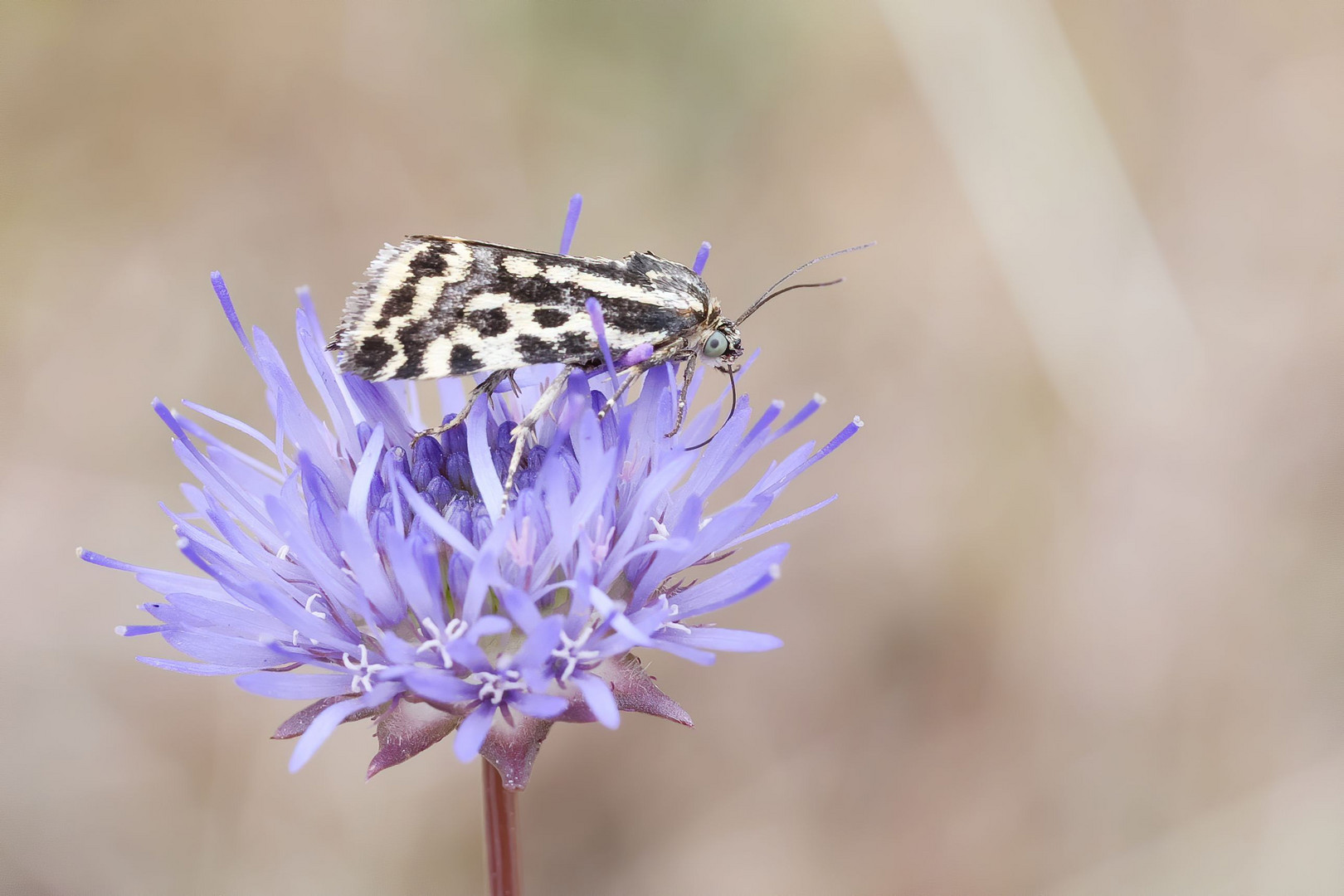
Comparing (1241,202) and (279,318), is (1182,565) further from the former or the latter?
(279,318)

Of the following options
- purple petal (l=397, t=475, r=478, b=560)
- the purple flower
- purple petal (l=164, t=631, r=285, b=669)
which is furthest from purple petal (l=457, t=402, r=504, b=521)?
purple petal (l=164, t=631, r=285, b=669)

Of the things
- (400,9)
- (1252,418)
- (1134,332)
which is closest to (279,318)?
(400,9)

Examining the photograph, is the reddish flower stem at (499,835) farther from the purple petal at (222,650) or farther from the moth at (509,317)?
the moth at (509,317)

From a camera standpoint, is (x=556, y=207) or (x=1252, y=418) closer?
(x=1252, y=418)

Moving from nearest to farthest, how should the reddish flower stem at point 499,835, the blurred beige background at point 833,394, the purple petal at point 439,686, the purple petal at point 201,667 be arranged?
the purple petal at point 439,686 < the purple petal at point 201,667 < the reddish flower stem at point 499,835 < the blurred beige background at point 833,394

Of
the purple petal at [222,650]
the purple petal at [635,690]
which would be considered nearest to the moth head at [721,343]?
the purple petal at [635,690]

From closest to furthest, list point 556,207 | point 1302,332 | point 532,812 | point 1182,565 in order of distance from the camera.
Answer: point 532,812
point 1182,565
point 1302,332
point 556,207
